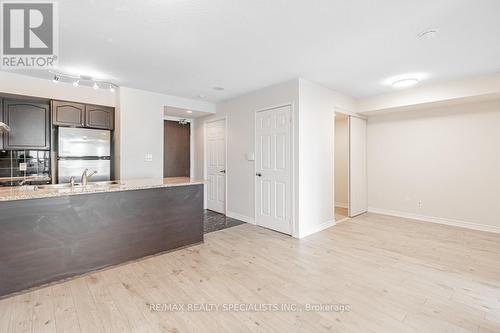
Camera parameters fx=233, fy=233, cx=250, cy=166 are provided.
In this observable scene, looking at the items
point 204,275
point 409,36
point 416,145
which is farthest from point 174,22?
point 416,145

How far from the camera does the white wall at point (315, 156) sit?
3.83 m

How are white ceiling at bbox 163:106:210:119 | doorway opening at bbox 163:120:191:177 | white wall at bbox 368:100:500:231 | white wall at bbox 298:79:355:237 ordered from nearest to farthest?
1. white wall at bbox 298:79:355:237
2. white wall at bbox 368:100:500:231
3. white ceiling at bbox 163:106:210:119
4. doorway opening at bbox 163:120:191:177

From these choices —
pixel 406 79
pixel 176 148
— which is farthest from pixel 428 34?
pixel 176 148

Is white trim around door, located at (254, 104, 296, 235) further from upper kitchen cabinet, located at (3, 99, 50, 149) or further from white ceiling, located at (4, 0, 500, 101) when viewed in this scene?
upper kitchen cabinet, located at (3, 99, 50, 149)

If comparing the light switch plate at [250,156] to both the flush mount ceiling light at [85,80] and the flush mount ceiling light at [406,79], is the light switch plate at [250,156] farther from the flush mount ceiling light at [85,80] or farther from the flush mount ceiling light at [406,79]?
the flush mount ceiling light at [406,79]

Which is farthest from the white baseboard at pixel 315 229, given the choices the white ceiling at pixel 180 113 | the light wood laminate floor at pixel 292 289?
the white ceiling at pixel 180 113

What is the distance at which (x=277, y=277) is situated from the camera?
256 cm

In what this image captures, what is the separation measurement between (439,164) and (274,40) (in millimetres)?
4197

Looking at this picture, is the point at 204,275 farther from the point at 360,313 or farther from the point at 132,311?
the point at 360,313

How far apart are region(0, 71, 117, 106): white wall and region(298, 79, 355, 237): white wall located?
351 centimetres

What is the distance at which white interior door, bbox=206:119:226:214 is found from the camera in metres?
5.38

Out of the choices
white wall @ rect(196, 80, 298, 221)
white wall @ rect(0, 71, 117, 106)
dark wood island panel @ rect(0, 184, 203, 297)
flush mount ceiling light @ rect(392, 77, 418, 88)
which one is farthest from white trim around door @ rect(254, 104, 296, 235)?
white wall @ rect(0, 71, 117, 106)

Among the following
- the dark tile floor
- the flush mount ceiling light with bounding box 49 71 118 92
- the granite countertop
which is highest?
the flush mount ceiling light with bounding box 49 71 118 92

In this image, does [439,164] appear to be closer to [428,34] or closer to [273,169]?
[428,34]
